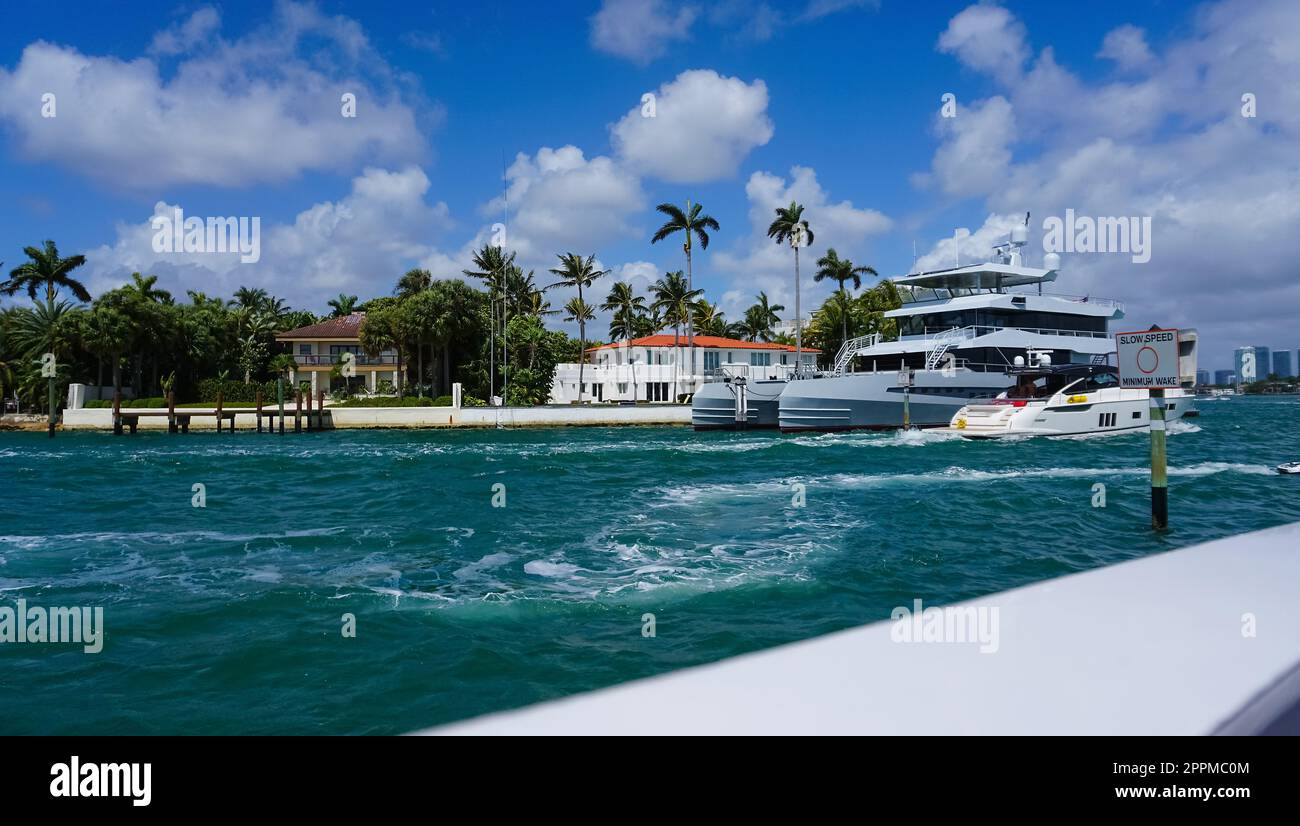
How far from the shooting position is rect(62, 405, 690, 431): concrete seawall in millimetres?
48406

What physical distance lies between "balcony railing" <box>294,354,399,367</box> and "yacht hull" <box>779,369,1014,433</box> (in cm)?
4030

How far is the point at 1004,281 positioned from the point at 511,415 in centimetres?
2891

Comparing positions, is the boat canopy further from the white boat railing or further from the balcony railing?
the balcony railing

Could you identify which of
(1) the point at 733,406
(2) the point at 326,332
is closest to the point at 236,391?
(2) the point at 326,332

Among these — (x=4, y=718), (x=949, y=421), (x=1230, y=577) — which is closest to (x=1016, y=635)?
(x=1230, y=577)

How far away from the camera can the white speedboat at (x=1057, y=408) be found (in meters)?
29.4

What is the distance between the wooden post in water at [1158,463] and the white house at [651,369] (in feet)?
167

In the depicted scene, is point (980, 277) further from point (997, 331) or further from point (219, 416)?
point (219, 416)

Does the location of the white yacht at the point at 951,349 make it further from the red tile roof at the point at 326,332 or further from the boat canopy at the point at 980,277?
the red tile roof at the point at 326,332

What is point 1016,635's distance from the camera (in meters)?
1.93

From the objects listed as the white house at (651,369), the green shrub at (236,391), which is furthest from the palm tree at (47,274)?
the white house at (651,369)

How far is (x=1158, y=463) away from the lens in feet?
39.3

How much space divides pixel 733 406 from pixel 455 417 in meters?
17.9

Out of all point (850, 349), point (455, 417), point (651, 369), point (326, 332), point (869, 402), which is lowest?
point (455, 417)
